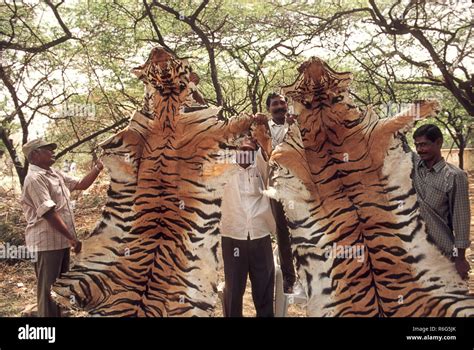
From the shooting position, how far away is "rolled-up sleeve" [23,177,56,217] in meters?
3.37

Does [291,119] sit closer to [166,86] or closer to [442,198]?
[166,86]

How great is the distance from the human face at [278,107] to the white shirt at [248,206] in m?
0.36

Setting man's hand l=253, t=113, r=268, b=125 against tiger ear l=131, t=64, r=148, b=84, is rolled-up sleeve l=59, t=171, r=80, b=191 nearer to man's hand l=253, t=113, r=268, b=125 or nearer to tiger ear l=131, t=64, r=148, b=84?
tiger ear l=131, t=64, r=148, b=84

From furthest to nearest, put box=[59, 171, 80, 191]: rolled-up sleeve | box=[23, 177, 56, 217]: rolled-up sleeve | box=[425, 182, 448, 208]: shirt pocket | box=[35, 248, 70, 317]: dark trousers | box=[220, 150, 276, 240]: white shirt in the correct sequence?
box=[59, 171, 80, 191]: rolled-up sleeve → box=[35, 248, 70, 317]: dark trousers → box=[23, 177, 56, 217]: rolled-up sleeve → box=[220, 150, 276, 240]: white shirt → box=[425, 182, 448, 208]: shirt pocket

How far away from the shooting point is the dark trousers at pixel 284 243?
3.28 metres

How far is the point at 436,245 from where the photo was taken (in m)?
2.85

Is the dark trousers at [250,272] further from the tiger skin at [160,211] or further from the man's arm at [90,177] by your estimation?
the man's arm at [90,177]

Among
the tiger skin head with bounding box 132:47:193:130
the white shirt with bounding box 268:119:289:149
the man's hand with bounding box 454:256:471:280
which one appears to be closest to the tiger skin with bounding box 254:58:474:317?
the man's hand with bounding box 454:256:471:280

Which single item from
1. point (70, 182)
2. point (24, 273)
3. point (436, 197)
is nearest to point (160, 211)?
point (70, 182)

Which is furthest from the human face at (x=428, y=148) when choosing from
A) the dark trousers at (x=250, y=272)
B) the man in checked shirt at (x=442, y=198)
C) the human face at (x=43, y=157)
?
the human face at (x=43, y=157)

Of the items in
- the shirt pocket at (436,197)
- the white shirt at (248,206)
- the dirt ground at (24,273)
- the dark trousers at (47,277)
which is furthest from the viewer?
the dirt ground at (24,273)

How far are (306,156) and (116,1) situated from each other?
2770mm

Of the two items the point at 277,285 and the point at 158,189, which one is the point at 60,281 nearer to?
the point at 158,189

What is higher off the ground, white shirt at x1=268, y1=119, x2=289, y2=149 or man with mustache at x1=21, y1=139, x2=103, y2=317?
white shirt at x1=268, y1=119, x2=289, y2=149
